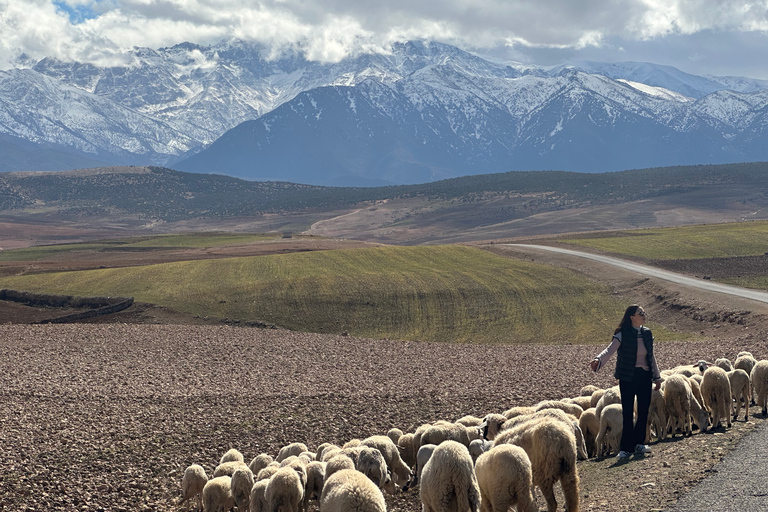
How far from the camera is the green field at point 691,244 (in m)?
76.8

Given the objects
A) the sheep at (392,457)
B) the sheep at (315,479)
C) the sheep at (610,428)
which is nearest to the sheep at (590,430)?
the sheep at (610,428)

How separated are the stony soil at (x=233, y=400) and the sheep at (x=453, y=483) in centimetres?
268

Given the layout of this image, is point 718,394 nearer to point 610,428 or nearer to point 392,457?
point 610,428

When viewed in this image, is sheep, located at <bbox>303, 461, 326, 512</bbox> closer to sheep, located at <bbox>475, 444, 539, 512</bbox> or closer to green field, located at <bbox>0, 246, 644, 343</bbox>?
sheep, located at <bbox>475, 444, 539, 512</bbox>

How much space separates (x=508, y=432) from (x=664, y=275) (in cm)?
5404

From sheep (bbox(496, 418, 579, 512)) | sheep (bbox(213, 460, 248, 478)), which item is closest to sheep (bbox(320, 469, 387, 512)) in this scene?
sheep (bbox(496, 418, 579, 512))

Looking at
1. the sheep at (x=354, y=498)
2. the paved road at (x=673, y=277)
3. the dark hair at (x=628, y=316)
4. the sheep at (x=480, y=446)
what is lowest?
the paved road at (x=673, y=277)

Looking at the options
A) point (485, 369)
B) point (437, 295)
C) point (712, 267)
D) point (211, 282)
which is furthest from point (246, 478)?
point (712, 267)

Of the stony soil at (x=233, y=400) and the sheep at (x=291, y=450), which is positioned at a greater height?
the sheep at (x=291, y=450)

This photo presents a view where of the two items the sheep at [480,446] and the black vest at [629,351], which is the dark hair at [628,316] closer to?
the black vest at [629,351]

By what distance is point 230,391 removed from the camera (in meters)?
30.7

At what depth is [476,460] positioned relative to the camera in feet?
48.5

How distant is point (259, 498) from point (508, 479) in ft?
18.8

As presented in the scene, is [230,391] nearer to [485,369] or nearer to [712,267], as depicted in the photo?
[485,369]
